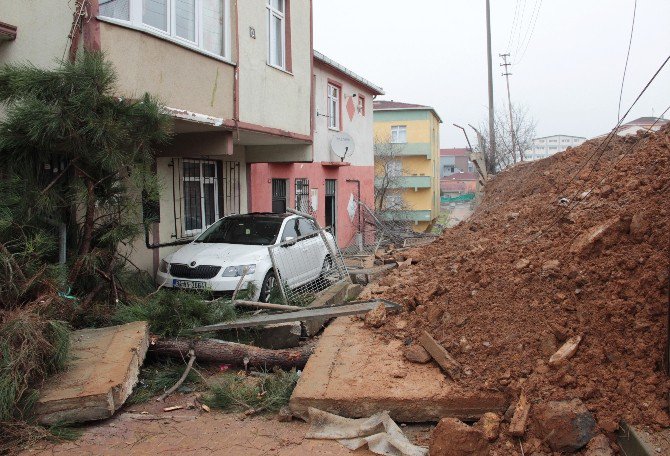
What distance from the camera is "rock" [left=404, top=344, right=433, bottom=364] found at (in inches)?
A: 214

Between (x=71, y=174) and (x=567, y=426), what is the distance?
6.04 metres

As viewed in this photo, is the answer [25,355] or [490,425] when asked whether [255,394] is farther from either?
[490,425]

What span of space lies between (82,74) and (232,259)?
3.56 m

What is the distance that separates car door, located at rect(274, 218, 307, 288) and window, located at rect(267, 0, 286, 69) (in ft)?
11.3

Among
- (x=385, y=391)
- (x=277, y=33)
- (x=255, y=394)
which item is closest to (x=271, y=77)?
(x=277, y=33)

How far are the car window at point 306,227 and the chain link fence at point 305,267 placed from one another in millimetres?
174

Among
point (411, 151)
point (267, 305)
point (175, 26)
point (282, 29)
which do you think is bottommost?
point (267, 305)

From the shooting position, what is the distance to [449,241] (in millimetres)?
10938

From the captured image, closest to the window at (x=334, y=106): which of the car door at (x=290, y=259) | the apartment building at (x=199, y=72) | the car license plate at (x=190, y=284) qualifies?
the apartment building at (x=199, y=72)

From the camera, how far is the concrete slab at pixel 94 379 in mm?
4965

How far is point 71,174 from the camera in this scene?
7.14 metres

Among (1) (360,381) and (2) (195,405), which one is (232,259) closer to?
(2) (195,405)

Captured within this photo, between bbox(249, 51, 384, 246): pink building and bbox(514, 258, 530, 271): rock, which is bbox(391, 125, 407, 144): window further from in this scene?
bbox(514, 258, 530, 271): rock

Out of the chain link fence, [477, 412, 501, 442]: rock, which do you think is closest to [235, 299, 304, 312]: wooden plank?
the chain link fence
